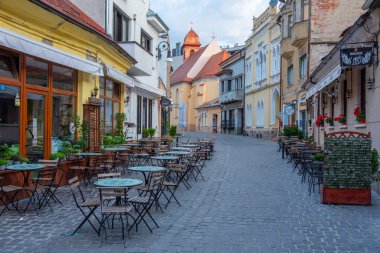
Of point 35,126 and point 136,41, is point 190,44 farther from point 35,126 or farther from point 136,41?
point 35,126

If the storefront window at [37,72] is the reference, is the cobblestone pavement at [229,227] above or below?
below

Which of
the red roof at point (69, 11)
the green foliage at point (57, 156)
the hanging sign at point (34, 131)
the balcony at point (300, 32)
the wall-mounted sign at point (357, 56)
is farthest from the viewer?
the balcony at point (300, 32)

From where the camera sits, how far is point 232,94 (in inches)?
1764

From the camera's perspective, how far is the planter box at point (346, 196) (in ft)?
25.8

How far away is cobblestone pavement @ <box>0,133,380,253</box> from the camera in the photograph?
5344mm

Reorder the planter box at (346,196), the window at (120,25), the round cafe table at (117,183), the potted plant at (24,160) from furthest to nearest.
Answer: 1. the window at (120,25)
2. the potted plant at (24,160)
3. the planter box at (346,196)
4. the round cafe table at (117,183)

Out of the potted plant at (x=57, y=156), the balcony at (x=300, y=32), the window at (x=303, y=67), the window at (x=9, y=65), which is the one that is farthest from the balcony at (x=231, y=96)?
the window at (x=9, y=65)

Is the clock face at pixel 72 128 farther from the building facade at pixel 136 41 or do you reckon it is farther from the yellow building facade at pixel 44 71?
the building facade at pixel 136 41

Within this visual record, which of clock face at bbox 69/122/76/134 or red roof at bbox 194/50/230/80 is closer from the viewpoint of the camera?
clock face at bbox 69/122/76/134

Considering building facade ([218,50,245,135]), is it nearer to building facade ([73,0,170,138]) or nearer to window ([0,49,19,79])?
building facade ([73,0,170,138])

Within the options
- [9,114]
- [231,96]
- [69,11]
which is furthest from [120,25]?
[231,96]

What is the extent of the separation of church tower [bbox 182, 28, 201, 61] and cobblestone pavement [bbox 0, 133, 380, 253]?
234 ft

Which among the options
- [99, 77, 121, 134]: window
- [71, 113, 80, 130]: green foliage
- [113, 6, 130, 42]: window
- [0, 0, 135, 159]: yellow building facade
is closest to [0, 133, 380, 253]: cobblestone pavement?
[0, 0, 135, 159]: yellow building facade

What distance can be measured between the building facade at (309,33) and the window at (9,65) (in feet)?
53.9
